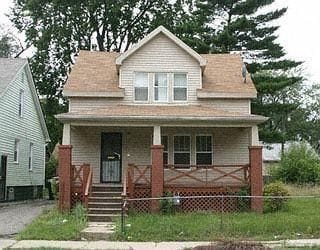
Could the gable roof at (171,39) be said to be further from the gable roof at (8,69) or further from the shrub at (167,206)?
the shrub at (167,206)

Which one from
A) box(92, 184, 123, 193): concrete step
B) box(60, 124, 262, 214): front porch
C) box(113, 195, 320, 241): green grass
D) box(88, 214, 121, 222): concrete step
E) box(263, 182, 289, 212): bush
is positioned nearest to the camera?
box(113, 195, 320, 241): green grass

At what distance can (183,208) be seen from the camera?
20.6 m

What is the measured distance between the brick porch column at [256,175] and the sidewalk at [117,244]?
16.8ft

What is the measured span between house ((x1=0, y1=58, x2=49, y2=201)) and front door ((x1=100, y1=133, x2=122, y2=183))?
21.0ft

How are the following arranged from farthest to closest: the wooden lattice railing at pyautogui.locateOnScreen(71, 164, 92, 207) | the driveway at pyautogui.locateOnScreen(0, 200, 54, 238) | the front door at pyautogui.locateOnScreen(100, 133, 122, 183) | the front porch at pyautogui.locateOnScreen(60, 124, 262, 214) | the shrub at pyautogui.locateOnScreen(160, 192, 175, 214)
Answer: the front door at pyautogui.locateOnScreen(100, 133, 122, 183) < the front porch at pyautogui.locateOnScreen(60, 124, 262, 214) < the wooden lattice railing at pyautogui.locateOnScreen(71, 164, 92, 207) < the shrub at pyautogui.locateOnScreen(160, 192, 175, 214) < the driveway at pyautogui.locateOnScreen(0, 200, 54, 238)

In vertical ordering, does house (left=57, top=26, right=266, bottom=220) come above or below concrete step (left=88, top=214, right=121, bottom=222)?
above

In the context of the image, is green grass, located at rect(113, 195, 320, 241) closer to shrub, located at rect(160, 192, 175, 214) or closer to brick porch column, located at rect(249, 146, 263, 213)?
shrub, located at rect(160, 192, 175, 214)

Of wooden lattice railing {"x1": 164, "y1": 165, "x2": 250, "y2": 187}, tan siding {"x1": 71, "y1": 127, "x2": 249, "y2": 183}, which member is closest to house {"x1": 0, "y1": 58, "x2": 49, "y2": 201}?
tan siding {"x1": 71, "y1": 127, "x2": 249, "y2": 183}

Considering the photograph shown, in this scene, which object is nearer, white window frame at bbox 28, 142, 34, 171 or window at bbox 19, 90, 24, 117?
window at bbox 19, 90, 24, 117

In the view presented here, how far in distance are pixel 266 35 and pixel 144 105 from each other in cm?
1958

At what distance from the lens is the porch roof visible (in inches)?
824

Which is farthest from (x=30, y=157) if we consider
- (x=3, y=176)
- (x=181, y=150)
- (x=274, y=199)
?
(x=274, y=199)

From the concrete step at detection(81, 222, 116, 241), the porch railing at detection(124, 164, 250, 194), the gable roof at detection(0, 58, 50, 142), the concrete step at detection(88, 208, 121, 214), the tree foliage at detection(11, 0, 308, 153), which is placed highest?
the tree foliage at detection(11, 0, 308, 153)

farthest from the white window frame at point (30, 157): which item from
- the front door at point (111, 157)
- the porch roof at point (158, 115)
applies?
the porch roof at point (158, 115)
